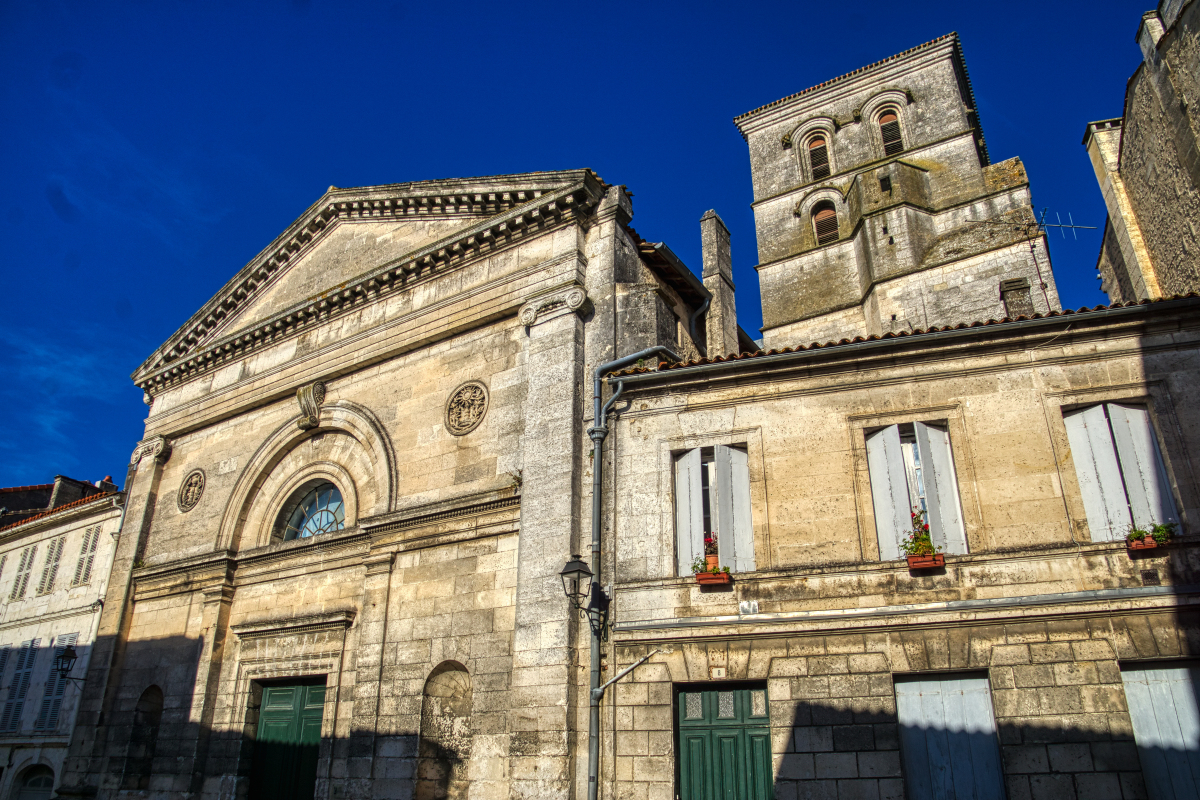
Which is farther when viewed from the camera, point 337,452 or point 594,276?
point 337,452


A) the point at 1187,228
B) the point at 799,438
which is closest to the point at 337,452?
the point at 799,438

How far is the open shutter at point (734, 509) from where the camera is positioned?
870cm

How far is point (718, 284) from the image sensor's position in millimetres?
15125

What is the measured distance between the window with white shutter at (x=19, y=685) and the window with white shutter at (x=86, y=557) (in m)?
1.72

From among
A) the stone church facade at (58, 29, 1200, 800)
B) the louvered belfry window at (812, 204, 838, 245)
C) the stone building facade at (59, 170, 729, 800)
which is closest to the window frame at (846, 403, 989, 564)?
the stone church facade at (58, 29, 1200, 800)

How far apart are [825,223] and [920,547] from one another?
19.6 m

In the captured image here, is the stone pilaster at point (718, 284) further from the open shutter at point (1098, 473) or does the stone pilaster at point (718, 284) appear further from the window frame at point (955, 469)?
the open shutter at point (1098, 473)

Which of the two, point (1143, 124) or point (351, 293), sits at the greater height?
point (1143, 124)

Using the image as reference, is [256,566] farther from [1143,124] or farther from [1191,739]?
[1143,124]

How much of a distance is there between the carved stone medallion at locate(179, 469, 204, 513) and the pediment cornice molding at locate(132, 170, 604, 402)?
228cm

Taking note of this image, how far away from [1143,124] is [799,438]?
1203 centimetres

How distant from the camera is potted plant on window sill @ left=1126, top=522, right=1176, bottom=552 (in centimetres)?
726

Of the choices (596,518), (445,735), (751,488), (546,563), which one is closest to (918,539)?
(751,488)

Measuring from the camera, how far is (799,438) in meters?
8.91
